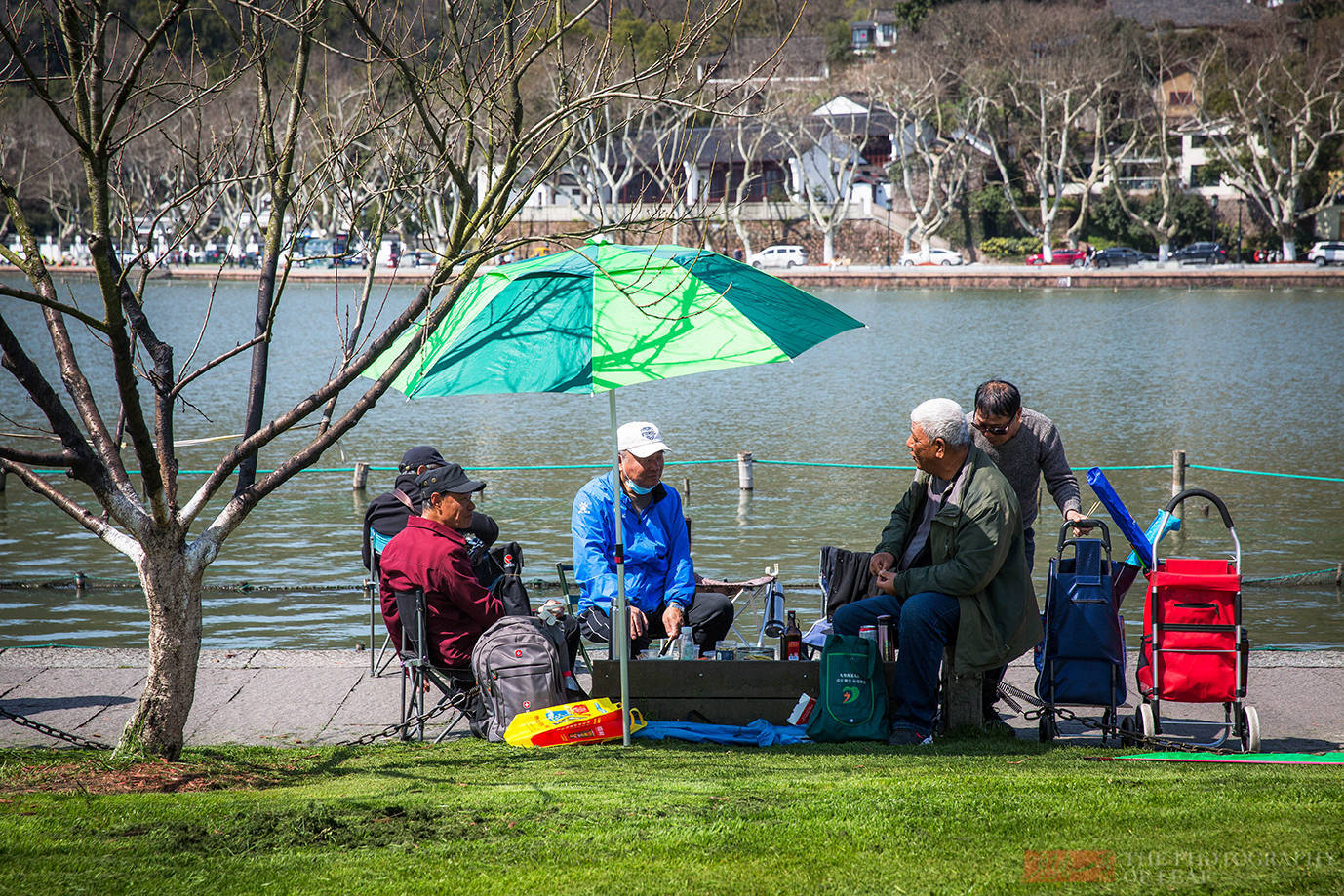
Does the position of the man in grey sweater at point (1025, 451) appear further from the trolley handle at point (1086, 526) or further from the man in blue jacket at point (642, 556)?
the man in blue jacket at point (642, 556)

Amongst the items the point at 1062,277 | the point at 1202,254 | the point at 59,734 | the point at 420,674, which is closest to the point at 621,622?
the point at 420,674

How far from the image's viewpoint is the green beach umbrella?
4.97 meters

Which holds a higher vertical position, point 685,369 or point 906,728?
point 685,369

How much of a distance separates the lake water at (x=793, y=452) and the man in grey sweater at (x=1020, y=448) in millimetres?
3243

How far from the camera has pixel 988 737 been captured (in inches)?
216

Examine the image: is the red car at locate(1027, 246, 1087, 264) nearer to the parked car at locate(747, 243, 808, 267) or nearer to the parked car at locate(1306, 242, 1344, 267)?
the parked car at locate(1306, 242, 1344, 267)

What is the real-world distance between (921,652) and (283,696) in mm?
3561

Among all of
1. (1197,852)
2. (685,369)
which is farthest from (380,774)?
(1197,852)

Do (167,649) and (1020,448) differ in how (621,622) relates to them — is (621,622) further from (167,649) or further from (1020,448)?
(1020,448)

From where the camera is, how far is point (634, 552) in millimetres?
6281

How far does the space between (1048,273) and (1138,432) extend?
4143 centimetres

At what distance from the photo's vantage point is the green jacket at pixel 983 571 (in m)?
5.22

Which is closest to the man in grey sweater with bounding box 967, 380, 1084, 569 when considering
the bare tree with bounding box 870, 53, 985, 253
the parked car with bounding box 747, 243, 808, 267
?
the bare tree with bounding box 870, 53, 985, 253

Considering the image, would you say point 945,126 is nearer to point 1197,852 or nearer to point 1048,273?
point 1048,273
